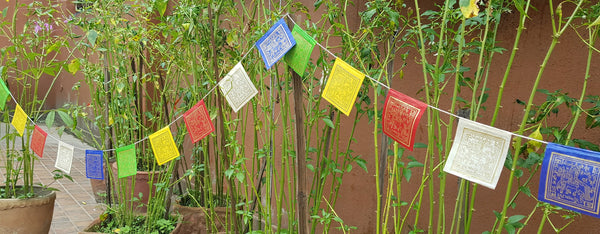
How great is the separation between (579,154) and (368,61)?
0.90 metres

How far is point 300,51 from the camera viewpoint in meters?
1.53

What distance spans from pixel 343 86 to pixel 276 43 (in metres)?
0.31

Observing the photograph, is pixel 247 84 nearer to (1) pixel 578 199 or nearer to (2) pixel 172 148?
(2) pixel 172 148

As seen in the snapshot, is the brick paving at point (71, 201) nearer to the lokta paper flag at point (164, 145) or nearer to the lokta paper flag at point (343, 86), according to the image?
the lokta paper flag at point (164, 145)

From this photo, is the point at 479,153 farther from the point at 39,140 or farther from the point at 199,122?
the point at 39,140

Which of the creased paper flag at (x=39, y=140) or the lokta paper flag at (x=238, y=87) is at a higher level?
the lokta paper flag at (x=238, y=87)

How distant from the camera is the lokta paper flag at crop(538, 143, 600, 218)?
38.5 inches

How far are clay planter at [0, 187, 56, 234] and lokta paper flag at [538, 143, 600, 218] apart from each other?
2757 millimetres

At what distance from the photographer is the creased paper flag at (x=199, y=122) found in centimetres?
197

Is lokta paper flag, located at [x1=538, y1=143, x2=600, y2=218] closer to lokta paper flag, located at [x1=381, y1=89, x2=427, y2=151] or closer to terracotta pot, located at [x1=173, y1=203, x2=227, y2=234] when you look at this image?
lokta paper flag, located at [x1=381, y1=89, x2=427, y2=151]

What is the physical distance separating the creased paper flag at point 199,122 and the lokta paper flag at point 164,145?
133 millimetres

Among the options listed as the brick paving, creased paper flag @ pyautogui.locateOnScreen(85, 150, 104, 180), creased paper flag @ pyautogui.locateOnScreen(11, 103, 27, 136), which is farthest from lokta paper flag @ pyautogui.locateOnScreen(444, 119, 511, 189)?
the brick paving

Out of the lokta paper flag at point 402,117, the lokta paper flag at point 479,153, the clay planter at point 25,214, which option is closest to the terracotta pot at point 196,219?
the clay planter at point 25,214

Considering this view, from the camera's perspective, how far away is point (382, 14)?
1625 millimetres
